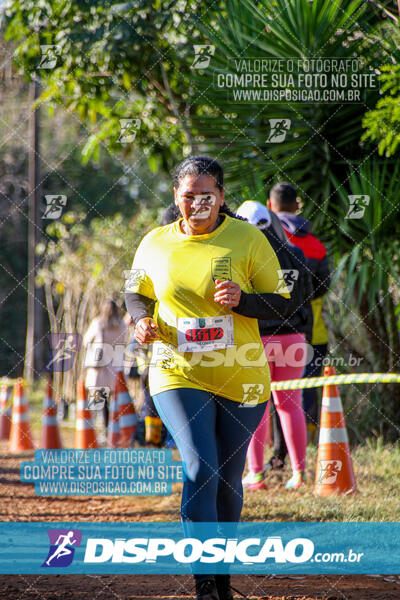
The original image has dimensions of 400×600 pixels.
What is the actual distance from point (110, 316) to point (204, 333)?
554cm

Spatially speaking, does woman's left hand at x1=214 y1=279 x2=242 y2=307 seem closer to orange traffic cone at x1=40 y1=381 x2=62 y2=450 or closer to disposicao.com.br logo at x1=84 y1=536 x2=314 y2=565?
disposicao.com.br logo at x1=84 y1=536 x2=314 y2=565

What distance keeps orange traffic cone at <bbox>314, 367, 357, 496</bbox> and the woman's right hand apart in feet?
8.13

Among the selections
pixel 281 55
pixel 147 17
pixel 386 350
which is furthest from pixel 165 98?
pixel 386 350

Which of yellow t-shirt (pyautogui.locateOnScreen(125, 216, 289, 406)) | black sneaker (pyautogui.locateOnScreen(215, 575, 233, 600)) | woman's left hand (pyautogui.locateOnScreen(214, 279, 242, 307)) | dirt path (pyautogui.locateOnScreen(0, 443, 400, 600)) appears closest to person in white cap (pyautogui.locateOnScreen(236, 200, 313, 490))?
dirt path (pyautogui.locateOnScreen(0, 443, 400, 600))

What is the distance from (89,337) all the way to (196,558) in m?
5.76

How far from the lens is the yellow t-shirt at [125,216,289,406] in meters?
3.23

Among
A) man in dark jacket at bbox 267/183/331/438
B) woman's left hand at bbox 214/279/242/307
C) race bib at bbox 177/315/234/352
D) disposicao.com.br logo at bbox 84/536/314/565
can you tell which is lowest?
disposicao.com.br logo at bbox 84/536/314/565

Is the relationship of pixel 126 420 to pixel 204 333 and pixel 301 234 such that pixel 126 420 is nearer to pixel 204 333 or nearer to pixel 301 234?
pixel 301 234

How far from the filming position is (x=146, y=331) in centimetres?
322

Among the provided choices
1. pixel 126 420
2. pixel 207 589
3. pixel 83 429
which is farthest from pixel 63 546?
pixel 126 420

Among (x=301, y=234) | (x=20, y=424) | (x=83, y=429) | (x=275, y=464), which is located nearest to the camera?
(x=301, y=234)

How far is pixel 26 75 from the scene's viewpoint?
8445 mm

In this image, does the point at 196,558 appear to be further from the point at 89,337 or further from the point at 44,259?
the point at 44,259

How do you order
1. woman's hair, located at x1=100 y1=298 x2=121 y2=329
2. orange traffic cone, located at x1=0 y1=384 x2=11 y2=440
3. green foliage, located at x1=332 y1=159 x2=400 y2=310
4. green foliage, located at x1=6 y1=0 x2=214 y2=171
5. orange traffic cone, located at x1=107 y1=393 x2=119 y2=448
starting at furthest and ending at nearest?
orange traffic cone, located at x1=0 y1=384 x2=11 y2=440 → woman's hair, located at x1=100 y1=298 x2=121 y2=329 → orange traffic cone, located at x1=107 y1=393 x2=119 y2=448 → green foliage, located at x1=6 y1=0 x2=214 y2=171 → green foliage, located at x1=332 y1=159 x2=400 y2=310
